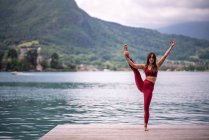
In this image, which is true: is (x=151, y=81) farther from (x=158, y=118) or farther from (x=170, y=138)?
(x=158, y=118)

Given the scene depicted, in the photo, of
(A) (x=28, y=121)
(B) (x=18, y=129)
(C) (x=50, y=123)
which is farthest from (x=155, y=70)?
(A) (x=28, y=121)

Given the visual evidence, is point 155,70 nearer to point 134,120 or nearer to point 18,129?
point 18,129

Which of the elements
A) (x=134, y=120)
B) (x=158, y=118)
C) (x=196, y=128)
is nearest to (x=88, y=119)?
(x=134, y=120)

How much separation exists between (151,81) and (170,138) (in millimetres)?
2783

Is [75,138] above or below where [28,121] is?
above

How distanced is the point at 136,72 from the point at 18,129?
1380 centimetres

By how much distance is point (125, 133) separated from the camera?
14.3m

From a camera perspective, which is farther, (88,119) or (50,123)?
(88,119)

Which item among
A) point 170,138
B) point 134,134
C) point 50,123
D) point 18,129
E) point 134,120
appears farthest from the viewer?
point 134,120

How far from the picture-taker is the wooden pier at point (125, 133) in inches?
530

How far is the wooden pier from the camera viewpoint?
44.2 feet

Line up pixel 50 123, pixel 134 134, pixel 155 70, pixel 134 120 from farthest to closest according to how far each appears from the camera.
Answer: pixel 134 120
pixel 50 123
pixel 155 70
pixel 134 134

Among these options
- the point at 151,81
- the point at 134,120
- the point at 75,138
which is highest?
the point at 151,81

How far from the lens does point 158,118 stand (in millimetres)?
33344
